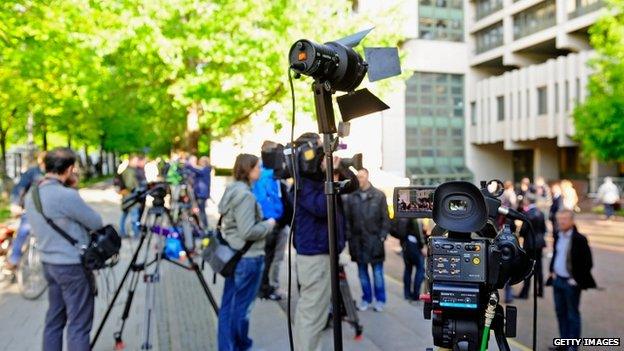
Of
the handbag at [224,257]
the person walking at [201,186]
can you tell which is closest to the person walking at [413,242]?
the handbag at [224,257]

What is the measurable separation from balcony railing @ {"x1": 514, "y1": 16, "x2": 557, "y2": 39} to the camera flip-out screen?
37078 mm

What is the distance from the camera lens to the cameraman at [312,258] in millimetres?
4375

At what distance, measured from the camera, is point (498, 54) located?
4116cm

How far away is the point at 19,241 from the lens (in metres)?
7.96

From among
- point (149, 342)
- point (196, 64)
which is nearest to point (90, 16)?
point (196, 64)

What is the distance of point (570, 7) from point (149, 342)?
35.5 m

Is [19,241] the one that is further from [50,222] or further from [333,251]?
[333,251]

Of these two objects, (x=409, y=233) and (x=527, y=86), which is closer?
(x=409, y=233)

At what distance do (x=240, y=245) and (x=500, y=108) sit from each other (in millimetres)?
40522

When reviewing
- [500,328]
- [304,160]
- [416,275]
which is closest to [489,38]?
[416,275]

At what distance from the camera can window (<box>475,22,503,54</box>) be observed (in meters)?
41.7

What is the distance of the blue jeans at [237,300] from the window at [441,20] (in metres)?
39.3

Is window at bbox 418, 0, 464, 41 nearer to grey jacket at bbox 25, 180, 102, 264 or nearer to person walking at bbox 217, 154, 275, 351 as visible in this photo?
person walking at bbox 217, 154, 275, 351

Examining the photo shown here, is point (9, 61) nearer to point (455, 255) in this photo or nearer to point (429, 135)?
point (455, 255)
